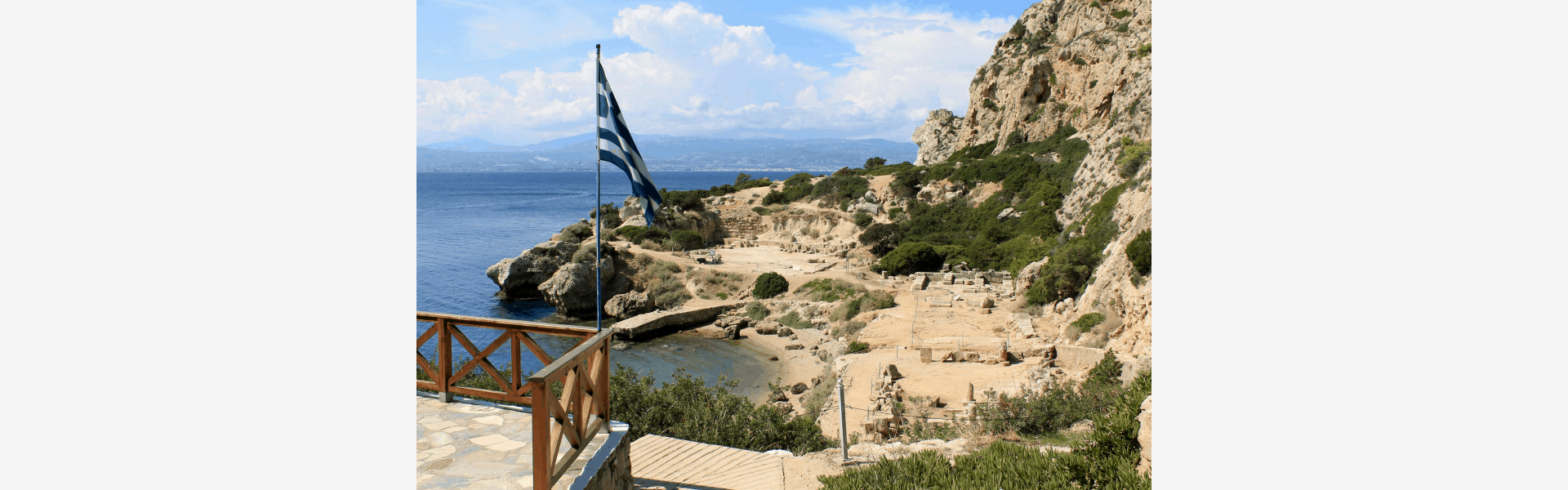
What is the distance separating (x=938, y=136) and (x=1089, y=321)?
48807 mm

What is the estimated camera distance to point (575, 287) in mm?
33656

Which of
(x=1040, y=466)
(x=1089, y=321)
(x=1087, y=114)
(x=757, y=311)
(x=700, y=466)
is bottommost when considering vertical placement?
(x=757, y=311)

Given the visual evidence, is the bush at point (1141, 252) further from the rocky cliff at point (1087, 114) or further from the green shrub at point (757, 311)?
the green shrub at point (757, 311)

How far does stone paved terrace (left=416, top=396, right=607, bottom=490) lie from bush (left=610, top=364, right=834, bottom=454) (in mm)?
4579

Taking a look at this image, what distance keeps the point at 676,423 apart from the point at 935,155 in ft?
173

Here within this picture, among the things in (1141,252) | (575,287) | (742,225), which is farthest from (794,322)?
(742,225)

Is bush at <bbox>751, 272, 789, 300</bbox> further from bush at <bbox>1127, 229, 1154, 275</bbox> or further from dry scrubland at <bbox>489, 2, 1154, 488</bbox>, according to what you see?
bush at <bbox>1127, 229, 1154, 275</bbox>

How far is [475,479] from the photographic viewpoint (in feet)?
14.3

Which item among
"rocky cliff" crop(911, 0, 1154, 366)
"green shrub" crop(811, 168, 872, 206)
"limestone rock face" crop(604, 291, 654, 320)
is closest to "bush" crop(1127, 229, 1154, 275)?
"rocky cliff" crop(911, 0, 1154, 366)

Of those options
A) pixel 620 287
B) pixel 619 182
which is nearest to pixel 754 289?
pixel 620 287

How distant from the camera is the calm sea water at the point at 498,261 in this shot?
23984mm

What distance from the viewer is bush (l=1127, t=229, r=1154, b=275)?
12.7 meters

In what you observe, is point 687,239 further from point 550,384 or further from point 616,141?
point 550,384
